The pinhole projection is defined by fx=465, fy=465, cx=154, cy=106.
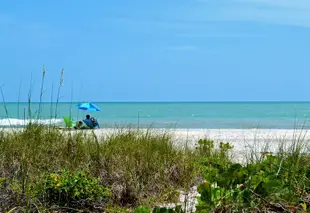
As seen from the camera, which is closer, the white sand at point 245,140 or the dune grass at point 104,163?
the dune grass at point 104,163

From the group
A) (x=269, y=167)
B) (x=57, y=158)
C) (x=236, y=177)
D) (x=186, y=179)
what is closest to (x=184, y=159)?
(x=186, y=179)

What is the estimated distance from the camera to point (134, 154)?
18.2 ft

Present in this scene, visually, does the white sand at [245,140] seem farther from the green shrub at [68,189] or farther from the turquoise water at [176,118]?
the green shrub at [68,189]

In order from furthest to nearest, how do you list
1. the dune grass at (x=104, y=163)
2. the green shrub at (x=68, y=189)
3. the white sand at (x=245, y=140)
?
the white sand at (x=245, y=140), the dune grass at (x=104, y=163), the green shrub at (x=68, y=189)

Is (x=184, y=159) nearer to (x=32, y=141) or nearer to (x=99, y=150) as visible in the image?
(x=99, y=150)

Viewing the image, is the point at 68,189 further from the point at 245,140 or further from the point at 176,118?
the point at 176,118

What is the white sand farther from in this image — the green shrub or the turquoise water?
the green shrub

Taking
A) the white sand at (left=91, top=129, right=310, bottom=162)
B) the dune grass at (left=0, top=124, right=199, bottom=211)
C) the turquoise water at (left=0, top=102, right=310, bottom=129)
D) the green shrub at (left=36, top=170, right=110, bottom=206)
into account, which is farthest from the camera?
the turquoise water at (left=0, top=102, right=310, bottom=129)

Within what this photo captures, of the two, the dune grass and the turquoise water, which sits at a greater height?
the turquoise water

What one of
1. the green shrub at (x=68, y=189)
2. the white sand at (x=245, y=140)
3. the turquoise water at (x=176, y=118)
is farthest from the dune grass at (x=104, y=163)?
the white sand at (x=245, y=140)

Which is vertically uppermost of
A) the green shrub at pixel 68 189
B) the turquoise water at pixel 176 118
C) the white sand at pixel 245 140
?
the turquoise water at pixel 176 118

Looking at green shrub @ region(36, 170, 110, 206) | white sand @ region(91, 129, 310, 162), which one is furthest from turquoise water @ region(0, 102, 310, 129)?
green shrub @ region(36, 170, 110, 206)

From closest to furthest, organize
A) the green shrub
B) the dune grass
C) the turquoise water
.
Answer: the green shrub, the dune grass, the turquoise water

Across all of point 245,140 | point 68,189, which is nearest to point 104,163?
point 68,189
